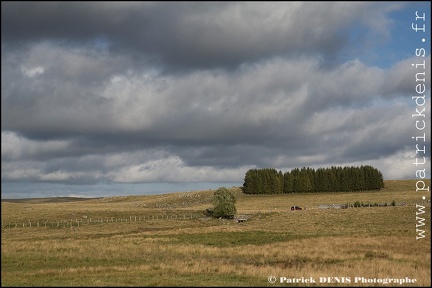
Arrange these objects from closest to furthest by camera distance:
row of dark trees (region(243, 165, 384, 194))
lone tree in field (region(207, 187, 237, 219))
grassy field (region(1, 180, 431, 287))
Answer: grassy field (region(1, 180, 431, 287)), lone tree in field (region(207, 187, 237, 219)), row of dark trees (region(243, 165, 384, 194))

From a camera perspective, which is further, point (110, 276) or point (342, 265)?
point (342, 265)

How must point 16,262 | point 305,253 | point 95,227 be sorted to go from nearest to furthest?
point 16,262, point 305,253, point 95,227

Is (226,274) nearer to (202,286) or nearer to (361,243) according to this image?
(202,286)

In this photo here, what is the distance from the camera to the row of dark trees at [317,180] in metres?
178

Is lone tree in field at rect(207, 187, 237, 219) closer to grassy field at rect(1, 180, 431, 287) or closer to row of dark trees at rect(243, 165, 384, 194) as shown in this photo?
grassy field at rect(1, 180, 431, 287)

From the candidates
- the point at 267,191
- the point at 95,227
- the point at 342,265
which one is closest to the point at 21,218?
the point at 95,227

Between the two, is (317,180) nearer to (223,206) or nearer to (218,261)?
(223,206)

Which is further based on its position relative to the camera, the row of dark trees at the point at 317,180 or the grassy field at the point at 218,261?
the row of dark trees at the point at 317,180

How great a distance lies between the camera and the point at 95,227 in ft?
261

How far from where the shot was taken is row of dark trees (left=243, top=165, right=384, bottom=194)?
178 metres

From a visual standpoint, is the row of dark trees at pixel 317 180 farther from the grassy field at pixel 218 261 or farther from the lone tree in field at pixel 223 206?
the grassy field at pixel 218 261

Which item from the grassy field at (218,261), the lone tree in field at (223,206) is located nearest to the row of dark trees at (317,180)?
the lone tree in field at (223,206)

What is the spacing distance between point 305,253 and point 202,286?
1803 cm

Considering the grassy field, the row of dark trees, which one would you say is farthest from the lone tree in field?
the row of dark trees
